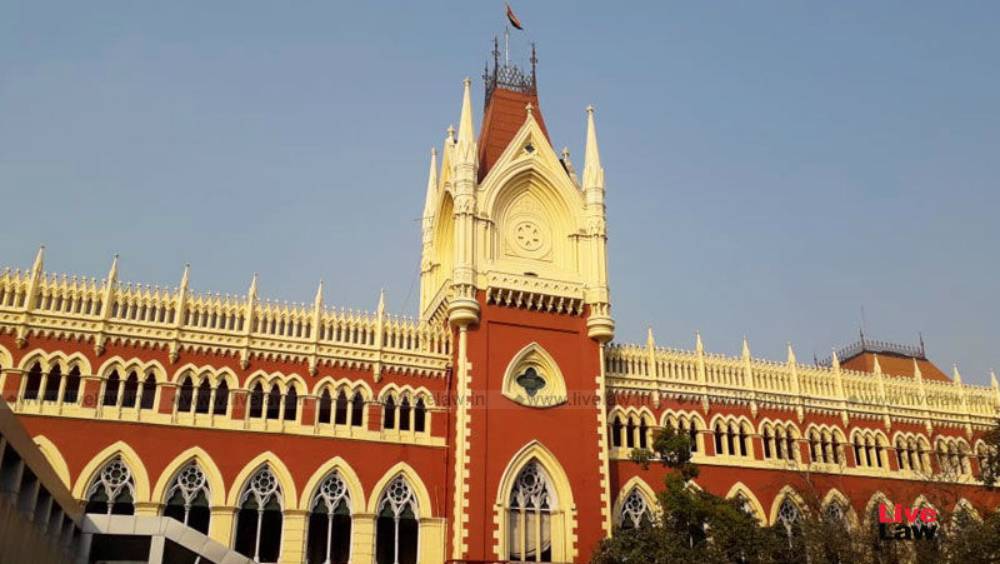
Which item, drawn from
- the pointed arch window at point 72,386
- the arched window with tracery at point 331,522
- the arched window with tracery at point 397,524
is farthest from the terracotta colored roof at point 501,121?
the pointed arch window at point 72,386

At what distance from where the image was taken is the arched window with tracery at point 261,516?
2723 cm

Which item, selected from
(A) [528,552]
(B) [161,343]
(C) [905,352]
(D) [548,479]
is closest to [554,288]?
(D) [548,479]

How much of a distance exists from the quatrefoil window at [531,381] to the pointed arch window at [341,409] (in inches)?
239

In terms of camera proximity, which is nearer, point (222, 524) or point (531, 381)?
point (222, 524)

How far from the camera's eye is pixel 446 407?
30719 mm

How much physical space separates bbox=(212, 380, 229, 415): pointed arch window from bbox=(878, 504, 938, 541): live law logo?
22240 mm

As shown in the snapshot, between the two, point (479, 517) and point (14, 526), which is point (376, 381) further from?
point (14, 526)

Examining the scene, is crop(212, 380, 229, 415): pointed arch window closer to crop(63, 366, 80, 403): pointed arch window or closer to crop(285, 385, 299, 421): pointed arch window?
crop(285, 385, 299, 421): pointed arch window

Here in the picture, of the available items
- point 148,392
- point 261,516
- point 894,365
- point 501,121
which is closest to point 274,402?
point 261,516

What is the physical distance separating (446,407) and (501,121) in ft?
41.5

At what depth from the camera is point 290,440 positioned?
28.1 metres

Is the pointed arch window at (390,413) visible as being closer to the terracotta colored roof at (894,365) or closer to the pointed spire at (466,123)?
the pointed spire at (466,123)

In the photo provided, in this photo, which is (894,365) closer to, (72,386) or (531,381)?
(531,381)

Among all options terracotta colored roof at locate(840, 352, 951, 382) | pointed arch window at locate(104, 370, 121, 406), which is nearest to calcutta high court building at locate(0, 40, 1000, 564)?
pointed arch window at locate(104, 370, 121, 406)
